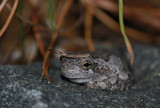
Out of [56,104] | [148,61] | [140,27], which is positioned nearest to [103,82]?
[56,104]

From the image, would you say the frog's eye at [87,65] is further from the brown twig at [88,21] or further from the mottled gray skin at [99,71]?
the brown twig at [88,21]

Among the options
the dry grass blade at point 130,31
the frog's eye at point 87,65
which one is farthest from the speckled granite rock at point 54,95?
the dry grass blade at point 130,31

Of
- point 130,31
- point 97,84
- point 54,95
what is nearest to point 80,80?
point 97,84

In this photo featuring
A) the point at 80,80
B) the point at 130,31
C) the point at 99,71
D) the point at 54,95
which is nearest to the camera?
the point at 54,95

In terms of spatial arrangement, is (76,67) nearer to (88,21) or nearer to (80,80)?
(80,80)

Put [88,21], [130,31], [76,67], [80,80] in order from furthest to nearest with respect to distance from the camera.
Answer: [130,31], [88,21], [80,80], [76,67]

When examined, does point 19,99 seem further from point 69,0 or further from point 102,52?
point 69,0

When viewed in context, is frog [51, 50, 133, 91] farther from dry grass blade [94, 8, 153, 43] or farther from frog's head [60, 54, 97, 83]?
dry grass blade [94, 8, 153, 43]
